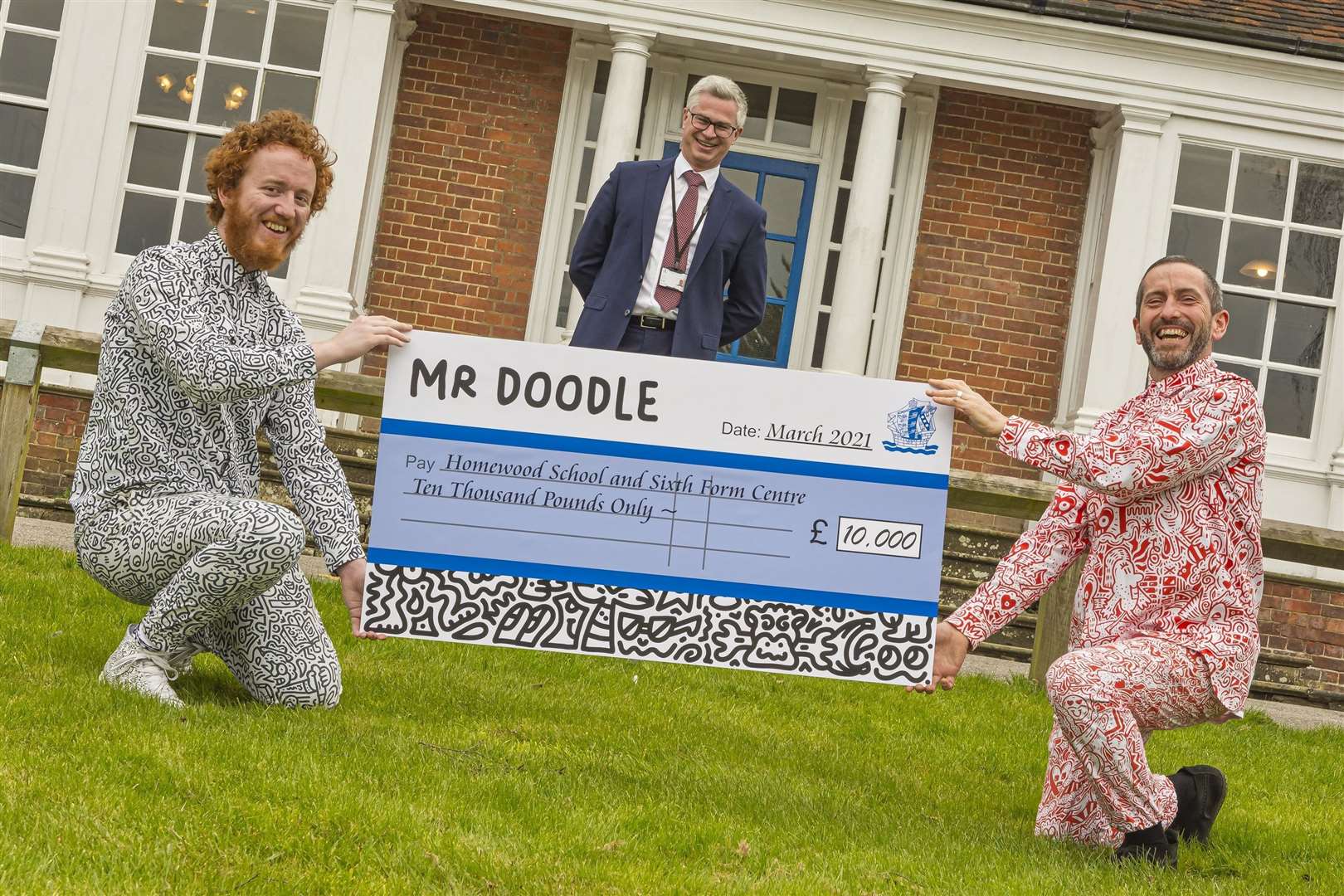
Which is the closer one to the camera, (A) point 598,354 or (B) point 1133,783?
(B) point 1133,783

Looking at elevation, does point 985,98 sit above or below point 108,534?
above

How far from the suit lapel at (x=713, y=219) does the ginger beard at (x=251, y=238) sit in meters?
1.59

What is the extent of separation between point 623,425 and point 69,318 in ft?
21.3

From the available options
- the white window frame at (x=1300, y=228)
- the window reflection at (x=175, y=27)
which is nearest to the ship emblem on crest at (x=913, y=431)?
the white window frame at (x=1300, y=228)

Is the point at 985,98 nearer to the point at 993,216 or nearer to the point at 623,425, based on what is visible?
the point at 993,216

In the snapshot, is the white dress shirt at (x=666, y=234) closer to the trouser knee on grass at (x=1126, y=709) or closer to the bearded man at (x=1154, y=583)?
the bearded man at (x=1154, y=583)

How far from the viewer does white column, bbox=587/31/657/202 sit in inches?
362

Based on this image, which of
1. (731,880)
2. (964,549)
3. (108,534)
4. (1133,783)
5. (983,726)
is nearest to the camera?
(731,880)

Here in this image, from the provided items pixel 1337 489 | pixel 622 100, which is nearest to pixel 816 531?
pixel 622 100

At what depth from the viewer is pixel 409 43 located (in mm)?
10062

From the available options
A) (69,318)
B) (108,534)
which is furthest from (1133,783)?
(69,318)

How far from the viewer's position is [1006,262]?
10.3 m
